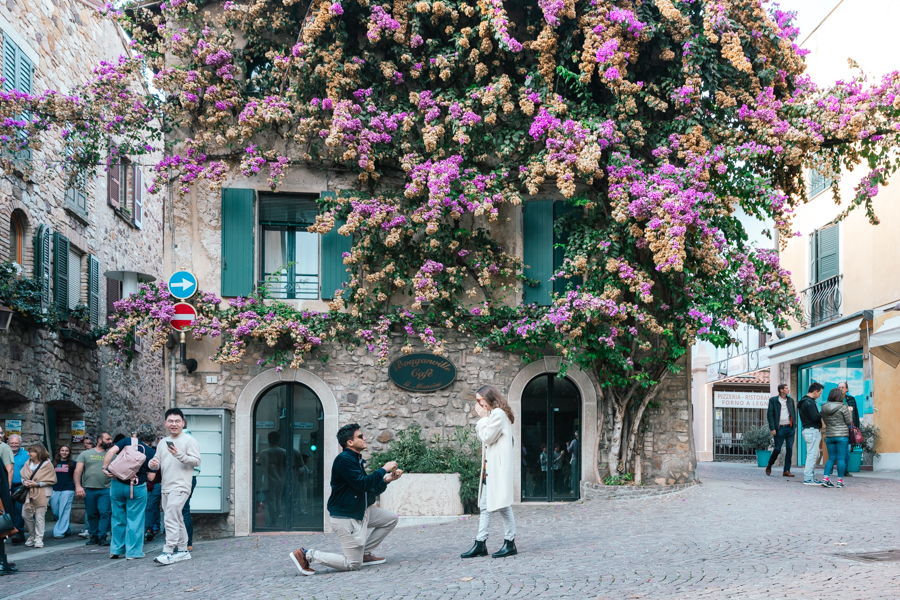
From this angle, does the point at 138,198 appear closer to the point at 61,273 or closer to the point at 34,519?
the point at 61,273

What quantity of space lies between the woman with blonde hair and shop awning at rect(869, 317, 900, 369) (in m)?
12.9

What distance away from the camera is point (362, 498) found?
25.6 feet

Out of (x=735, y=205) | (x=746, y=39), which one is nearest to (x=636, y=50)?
(x=746, y=39)

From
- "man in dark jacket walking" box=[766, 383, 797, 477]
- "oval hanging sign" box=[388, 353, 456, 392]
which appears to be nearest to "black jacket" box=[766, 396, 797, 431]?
"man in dark jacket walking" box=[766, 383, 797, 477]

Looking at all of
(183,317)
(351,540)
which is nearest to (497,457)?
(351,540)

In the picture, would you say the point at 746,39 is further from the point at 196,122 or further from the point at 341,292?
the point at 196,122

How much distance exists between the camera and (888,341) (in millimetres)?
13234

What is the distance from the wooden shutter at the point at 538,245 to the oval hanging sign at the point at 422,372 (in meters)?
1.62

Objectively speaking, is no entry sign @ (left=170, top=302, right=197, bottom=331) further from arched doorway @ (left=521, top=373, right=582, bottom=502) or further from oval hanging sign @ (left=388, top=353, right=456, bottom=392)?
arched doorway @ (left=521, top=373, right=582, bottom=502)

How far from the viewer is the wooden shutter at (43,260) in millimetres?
15297

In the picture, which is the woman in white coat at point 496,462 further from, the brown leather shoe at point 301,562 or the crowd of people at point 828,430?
the crowd of people at point 828,430

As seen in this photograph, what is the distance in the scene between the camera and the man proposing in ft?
25.2

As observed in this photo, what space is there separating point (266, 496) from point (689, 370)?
264 inches

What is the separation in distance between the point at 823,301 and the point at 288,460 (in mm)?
12701
